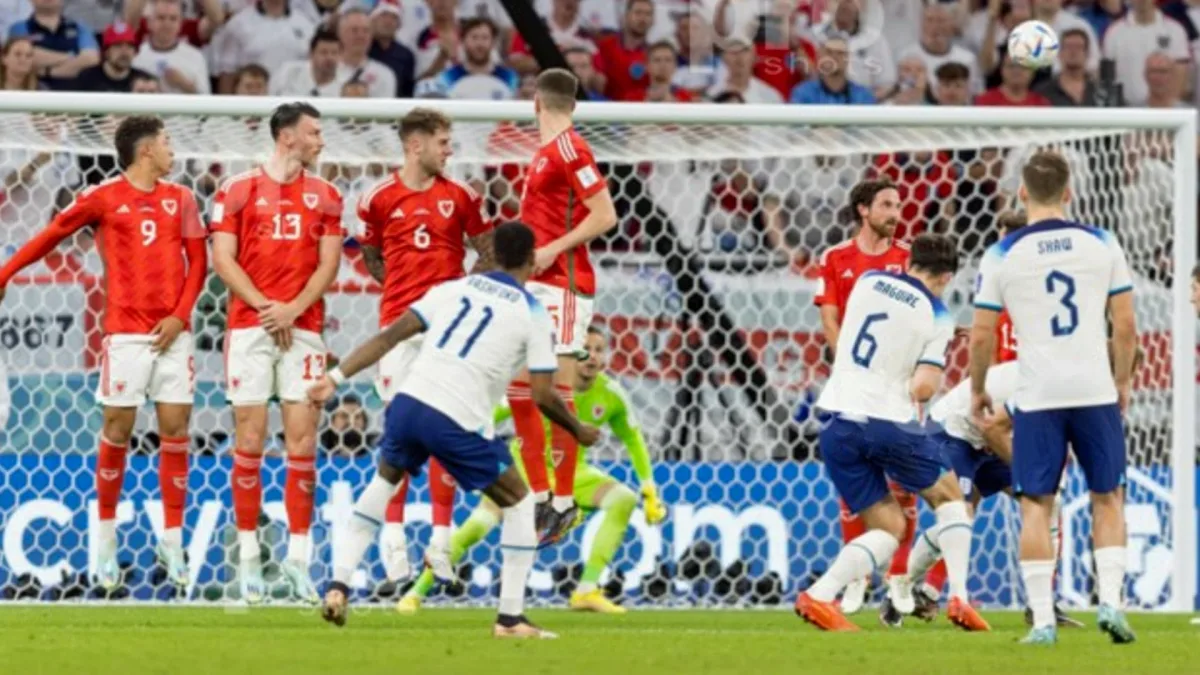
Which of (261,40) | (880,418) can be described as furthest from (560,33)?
(880,418)

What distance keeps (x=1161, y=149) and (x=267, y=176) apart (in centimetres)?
560

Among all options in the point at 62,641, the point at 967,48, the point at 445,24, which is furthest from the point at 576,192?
the point at 967,48

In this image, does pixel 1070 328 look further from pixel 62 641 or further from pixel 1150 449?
pixel 1150 449

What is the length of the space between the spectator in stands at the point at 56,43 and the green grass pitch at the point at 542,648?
5.39 meters

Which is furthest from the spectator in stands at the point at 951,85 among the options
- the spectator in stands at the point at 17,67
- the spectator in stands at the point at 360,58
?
the spectator in stands at the point at 17,67

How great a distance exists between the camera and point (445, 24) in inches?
695

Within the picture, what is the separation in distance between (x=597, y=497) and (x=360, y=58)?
5016mm

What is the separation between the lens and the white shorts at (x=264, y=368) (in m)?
12.3

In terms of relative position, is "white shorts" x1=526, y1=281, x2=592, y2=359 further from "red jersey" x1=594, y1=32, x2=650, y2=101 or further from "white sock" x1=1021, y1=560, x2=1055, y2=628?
"red jersey" x1=594, y1=32, x2=650, y2=101

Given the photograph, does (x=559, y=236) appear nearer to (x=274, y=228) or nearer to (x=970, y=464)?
(x=274, y=228)

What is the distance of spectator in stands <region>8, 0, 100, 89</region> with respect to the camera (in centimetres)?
1653

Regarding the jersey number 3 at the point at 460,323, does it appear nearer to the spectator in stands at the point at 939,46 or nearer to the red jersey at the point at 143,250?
the red jersey at the point at 143,250

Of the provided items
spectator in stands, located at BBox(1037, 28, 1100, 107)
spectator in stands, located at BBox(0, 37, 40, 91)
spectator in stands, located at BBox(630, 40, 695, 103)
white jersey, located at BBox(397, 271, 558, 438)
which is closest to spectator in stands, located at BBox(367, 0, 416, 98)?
spectator in stands, located at BBox(630, 40, 695, 103)

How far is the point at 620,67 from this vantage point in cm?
1766
